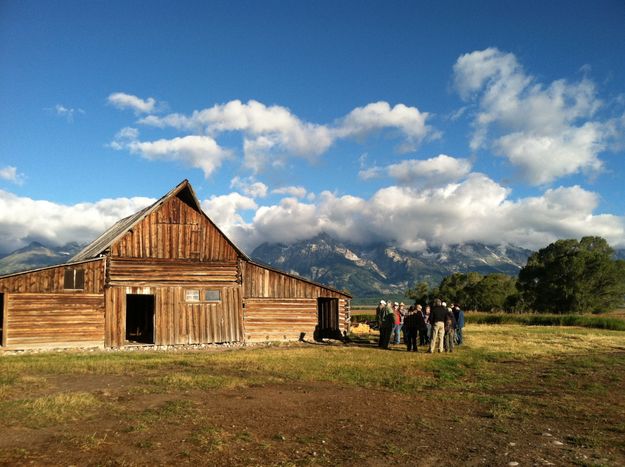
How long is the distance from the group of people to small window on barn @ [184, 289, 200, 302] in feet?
32.6

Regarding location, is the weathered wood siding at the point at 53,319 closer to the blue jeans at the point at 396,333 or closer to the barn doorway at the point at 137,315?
the barn doorway at the point at 137,315

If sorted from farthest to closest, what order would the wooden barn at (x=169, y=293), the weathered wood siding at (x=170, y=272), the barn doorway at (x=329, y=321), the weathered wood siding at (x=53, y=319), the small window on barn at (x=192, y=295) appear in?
1. the barn doorway at (x=329, y=321)
2. the small window on barn at (x=192, y=295)
3. the weathered wood siding at (x=170, y=272)
4. the wooden barn at (x=169, y=293)
5. the weathered wood siding at (x=53, y=319)

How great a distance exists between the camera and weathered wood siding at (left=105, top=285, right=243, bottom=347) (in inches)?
927

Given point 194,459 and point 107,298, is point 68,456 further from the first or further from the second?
point 107,298

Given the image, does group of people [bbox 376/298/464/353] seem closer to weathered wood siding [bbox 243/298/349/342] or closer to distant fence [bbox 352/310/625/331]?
weathered wood siding [bbox 243/298/349/342]

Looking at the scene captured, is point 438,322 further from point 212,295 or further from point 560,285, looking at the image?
point 560,285

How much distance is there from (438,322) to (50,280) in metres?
17.9

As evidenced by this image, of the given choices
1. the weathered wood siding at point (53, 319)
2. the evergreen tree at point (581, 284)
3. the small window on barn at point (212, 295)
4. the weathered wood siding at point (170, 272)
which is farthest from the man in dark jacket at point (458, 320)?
the evergreen tree at point (581, 284)

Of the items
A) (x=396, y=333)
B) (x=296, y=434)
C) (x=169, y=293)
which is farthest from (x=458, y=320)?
(x=296, y=434)

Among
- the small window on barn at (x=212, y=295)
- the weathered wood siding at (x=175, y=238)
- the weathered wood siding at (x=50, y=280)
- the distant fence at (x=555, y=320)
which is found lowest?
the distant fence at (x=555, y=320)

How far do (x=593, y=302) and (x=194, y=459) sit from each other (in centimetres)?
7057

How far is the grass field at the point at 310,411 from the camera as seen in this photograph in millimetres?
7438

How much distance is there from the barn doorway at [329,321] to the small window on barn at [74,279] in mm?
12960

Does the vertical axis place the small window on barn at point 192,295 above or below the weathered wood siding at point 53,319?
above
